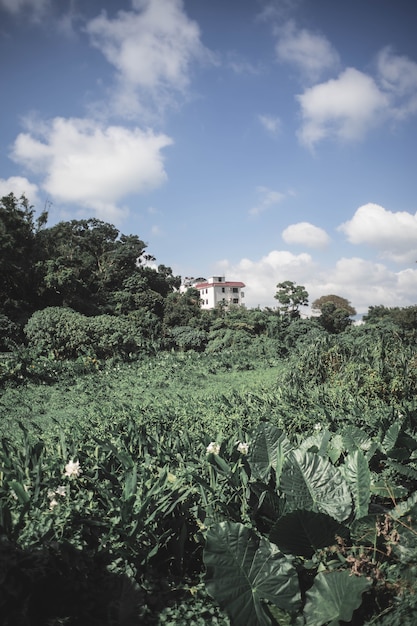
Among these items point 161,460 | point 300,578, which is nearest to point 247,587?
point 300,578

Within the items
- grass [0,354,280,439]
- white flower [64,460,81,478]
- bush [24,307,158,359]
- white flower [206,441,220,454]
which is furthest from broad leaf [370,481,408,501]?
bush [24,307,158,359]

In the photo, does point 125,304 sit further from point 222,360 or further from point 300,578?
point 300,578

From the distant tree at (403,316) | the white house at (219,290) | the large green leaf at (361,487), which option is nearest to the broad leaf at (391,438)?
the large green leaf at (361,487)

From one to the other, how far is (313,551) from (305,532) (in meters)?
0.16

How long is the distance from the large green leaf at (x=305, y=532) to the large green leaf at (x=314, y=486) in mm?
167

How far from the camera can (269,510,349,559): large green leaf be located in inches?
64.2

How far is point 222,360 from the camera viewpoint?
11.4 m

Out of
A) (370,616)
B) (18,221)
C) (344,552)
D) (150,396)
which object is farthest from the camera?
(18,221)

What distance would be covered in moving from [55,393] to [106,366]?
2735 mm

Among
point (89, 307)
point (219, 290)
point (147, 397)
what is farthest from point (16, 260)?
point (219, 290)

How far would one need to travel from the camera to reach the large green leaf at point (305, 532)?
1.63 meters

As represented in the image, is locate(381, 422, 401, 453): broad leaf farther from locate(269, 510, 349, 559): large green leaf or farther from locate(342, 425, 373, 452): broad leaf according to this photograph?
locate(269, 510, 349, 559): large green leaf

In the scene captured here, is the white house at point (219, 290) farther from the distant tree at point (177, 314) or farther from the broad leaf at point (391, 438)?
the broad leaf at point (391, 438)

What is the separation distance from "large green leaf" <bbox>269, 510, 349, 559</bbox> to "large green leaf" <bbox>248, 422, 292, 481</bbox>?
1.50 ft
